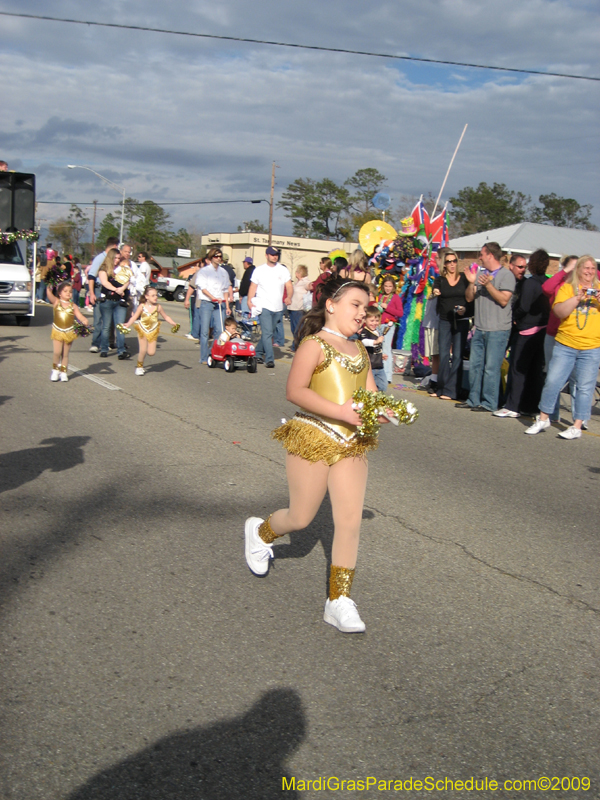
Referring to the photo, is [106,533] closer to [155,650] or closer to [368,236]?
[155,650]

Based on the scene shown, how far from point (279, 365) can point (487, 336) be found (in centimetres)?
512

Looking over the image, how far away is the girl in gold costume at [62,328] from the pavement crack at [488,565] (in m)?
6.57

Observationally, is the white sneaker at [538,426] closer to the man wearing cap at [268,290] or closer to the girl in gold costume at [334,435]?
the girl in gold costume at [334,435]

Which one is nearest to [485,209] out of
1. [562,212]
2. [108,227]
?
[562,212]

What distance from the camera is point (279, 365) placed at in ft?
46.2

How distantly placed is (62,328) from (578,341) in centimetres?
692

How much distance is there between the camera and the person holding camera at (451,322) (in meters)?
10.7

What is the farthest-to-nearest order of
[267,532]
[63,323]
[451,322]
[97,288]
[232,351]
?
[97,288] < [232,351] < [451,322] < [63,323] < [267,532]

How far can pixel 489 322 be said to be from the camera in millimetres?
9742

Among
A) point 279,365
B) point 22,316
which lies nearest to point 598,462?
point 279,365

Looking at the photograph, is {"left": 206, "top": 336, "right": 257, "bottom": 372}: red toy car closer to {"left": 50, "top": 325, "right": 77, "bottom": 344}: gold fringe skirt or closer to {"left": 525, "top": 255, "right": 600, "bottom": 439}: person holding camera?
{"left": 50, "top": 325, "right": 77, "bottom": 344}: gold fringe skirt

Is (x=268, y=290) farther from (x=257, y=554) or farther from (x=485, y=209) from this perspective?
(x=485, y=209)

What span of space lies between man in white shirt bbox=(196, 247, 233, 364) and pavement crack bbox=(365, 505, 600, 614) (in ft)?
27.3

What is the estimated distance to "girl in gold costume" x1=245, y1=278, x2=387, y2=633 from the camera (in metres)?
3.73
